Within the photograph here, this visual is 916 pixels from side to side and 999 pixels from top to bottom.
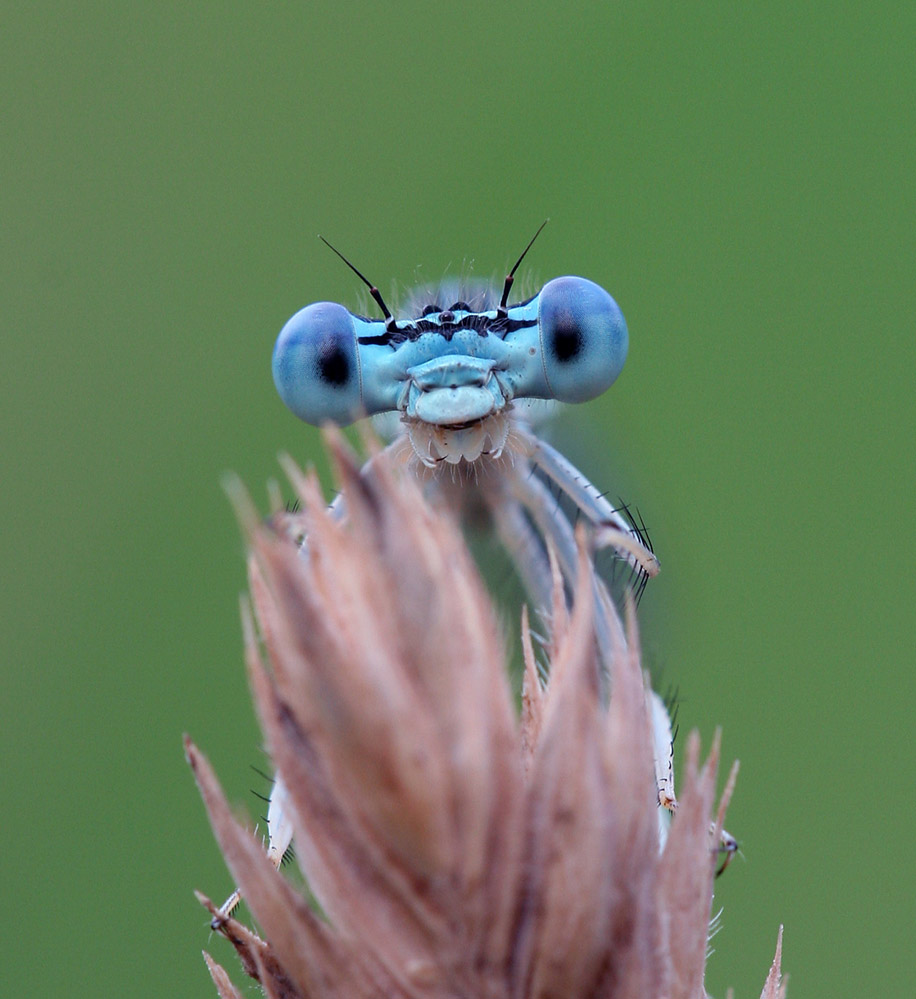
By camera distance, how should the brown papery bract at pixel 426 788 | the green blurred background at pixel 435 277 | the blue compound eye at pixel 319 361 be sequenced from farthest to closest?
Answer: the green blurred background at pixel 435 277
the blue compound eye at pixel 319 361
the brown papery bract at pixel 426 788

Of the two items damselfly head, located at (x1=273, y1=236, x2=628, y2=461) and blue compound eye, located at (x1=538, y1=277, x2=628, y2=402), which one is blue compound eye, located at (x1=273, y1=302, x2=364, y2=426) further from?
blue compound eye, located at (x1=538, y1=277, x2=628, y2=402)

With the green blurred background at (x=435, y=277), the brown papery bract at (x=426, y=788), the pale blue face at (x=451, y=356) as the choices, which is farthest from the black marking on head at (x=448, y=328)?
the brown papery bract at (x=426, y=788)

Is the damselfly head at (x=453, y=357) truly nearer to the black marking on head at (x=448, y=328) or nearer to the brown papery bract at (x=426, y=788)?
the black marking on head at (x=448, y=328)

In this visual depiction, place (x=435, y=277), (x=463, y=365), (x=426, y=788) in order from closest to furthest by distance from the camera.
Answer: (x=426, y=788) → (x=463, y=365) → (x=435, y=277)

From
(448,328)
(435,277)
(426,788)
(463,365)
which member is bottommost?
(426,788)

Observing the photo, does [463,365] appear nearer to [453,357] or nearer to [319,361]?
[453,357]

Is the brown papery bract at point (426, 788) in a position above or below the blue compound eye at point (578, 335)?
below

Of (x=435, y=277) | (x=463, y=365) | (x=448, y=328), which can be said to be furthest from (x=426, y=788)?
(x=435, y=277)

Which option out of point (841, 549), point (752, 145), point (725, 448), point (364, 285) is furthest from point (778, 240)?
point (364, 285)
